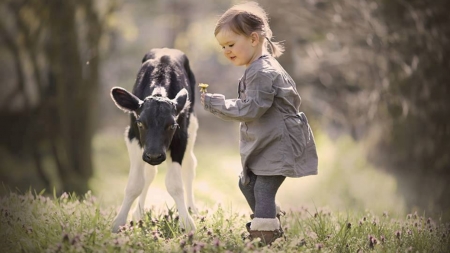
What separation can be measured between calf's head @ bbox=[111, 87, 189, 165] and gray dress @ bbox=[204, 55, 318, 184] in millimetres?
527

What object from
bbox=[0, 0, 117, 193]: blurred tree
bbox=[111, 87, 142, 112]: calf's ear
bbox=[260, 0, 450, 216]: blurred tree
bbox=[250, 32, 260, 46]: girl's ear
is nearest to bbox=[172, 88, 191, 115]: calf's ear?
bbox=[111, 87, 142, 112]: calf's ear

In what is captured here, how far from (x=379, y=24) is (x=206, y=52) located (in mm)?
16662

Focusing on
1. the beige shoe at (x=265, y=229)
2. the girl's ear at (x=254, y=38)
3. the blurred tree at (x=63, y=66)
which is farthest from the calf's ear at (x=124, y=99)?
the blurred tree at (x=63, y=66)

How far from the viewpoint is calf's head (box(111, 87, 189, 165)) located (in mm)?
5023

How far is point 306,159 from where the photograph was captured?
16.5ft

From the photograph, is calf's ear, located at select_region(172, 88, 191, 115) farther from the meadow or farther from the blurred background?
the blurred background

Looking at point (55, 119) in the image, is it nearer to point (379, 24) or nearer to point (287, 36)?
point (287, 36)

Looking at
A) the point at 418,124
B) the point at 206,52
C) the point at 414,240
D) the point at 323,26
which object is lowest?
the point at 414,240

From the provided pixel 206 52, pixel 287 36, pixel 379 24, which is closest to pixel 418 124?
pixel 379 24

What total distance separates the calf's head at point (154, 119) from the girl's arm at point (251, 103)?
0.53 metres

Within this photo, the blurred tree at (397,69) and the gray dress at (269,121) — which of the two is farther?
the blurred tree at (397,69)

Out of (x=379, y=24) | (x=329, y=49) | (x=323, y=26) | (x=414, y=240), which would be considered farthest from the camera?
(x=329, y=49)

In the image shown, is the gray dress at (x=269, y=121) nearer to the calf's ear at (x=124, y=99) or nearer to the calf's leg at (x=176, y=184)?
the calf's ear at (x=124, y=99)

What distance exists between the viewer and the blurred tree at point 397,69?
34.2 ft
